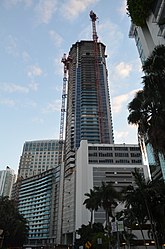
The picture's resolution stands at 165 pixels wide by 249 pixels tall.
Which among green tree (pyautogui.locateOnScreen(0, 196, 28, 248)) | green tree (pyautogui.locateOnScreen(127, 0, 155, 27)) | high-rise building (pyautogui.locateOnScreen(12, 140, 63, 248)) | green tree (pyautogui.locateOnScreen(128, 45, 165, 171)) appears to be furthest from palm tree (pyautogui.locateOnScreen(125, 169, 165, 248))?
high-rise building (pyautogui.locateOnScreen(12, 140, 63, 248))

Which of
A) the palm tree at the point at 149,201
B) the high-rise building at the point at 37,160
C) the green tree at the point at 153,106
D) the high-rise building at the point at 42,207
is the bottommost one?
the palm tree at the point at 149,201

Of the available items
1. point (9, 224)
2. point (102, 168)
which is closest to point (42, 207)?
point (102, 168)

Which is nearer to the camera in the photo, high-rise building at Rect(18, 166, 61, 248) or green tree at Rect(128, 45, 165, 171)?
green tree at Rect(128, 45, 165, 171)

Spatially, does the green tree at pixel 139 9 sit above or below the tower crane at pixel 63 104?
below

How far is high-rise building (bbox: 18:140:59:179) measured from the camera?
190 metres

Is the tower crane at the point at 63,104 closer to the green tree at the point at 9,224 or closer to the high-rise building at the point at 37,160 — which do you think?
the high-rise building at the point at 37,160

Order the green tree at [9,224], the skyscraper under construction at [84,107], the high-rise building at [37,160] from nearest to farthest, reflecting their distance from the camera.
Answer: the green tree at [9,224] < the skyscraper under construction at [84,107] < the high-rise building at [37,160]

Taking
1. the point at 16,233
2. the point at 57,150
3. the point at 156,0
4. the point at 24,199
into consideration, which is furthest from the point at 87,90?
the point at 156,0

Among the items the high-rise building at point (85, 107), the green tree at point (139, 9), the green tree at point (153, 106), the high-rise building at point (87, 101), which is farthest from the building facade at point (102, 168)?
the green tree at point (153, 106)

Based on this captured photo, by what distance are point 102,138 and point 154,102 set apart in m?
132

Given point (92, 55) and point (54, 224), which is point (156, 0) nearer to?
point (54, 224)

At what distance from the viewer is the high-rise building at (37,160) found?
190125 millimetres

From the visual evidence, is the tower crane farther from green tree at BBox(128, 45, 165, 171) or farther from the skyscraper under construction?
green tree at BBox(128, 45, 165, 171)

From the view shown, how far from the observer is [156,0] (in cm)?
3150
